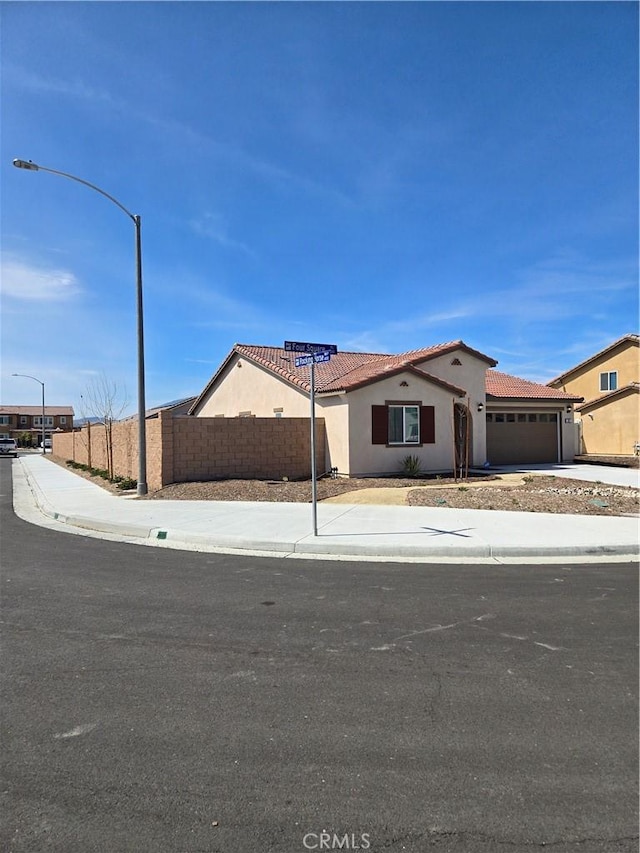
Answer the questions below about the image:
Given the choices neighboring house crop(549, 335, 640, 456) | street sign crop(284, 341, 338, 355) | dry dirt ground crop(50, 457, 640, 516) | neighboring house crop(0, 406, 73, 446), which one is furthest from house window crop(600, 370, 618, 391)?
neighboring house crop(0, 406, 73, 446)

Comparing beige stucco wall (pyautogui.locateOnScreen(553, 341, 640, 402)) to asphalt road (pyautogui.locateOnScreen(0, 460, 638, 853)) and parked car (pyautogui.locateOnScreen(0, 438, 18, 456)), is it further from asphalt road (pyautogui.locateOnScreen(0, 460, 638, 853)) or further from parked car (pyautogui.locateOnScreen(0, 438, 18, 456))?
parked car (pyautogui.locateOnScreen(0, 438, 18, 456))

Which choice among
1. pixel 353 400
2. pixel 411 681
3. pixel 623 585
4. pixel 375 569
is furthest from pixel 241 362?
pixel 411 681

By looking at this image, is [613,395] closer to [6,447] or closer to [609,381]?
[609,381]

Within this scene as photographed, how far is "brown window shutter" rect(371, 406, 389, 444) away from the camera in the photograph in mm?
19031

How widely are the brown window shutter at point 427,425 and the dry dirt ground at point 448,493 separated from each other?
1616 millimetres

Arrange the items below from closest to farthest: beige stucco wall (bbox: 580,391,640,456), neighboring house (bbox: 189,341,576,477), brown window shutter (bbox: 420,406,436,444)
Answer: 1. neighboring house (bbox: 189,341,576,477)
2. brown window shutter (bbox: 420,406,436,444)
3. beige stucco wall (bbox: 580,391,640,456)

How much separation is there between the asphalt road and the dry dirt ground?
20.8ft

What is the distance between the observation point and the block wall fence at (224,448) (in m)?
17.1

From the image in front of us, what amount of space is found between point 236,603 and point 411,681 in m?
2.58

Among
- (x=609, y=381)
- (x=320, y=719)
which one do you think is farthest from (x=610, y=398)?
(x=320, y=719)

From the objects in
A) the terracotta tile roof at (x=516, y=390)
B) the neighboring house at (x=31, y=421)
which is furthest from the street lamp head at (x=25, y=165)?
the neighboring house at (x=31, y=421)

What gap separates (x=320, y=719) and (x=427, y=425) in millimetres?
17040

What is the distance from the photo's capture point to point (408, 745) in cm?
340

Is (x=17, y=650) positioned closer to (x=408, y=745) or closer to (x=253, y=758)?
(x=253, y=758)
